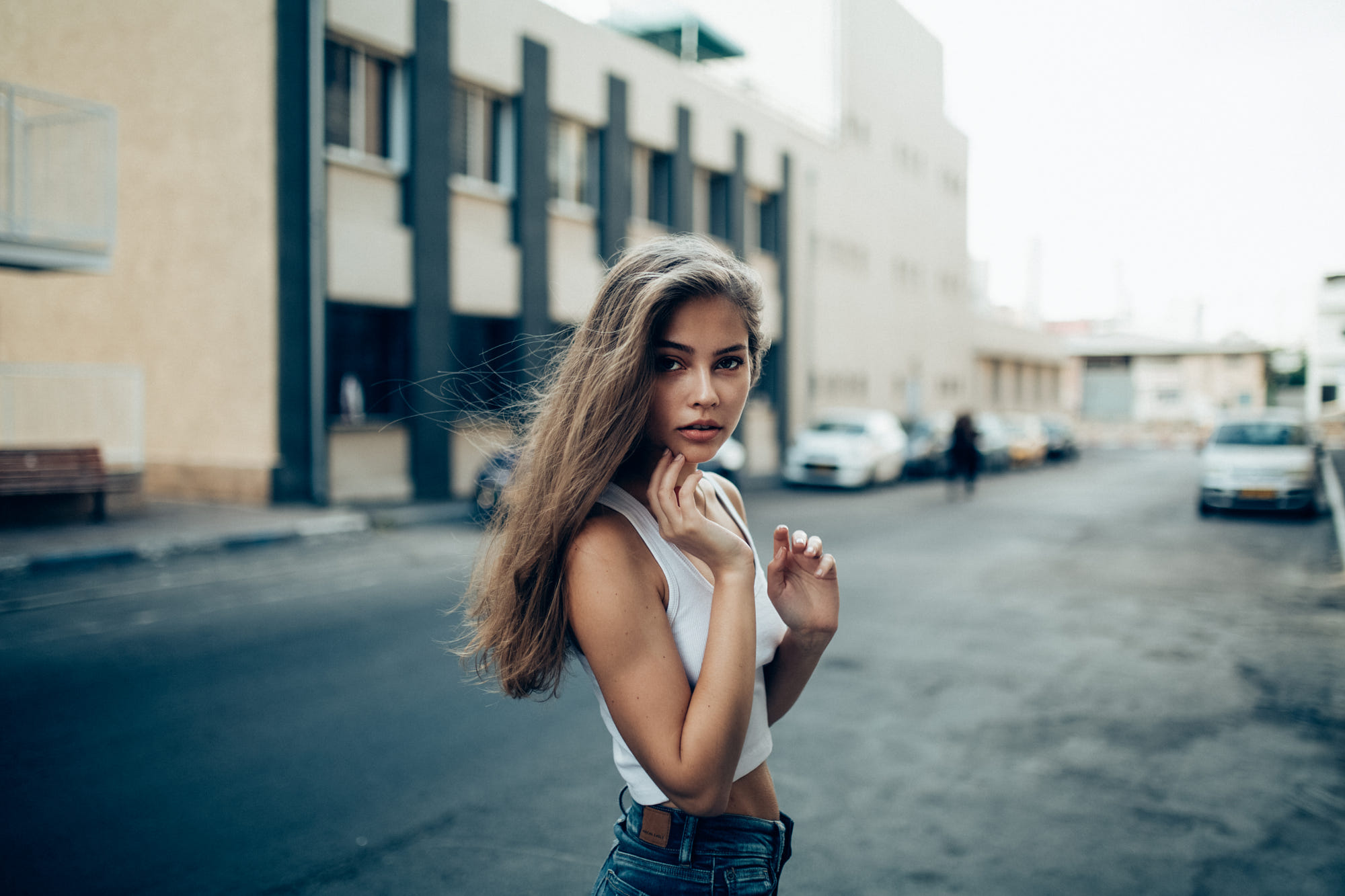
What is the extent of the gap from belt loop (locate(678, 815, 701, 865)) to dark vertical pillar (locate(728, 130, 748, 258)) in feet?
79.7

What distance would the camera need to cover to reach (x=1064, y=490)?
22547mm

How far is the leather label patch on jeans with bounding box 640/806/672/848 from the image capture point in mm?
1585

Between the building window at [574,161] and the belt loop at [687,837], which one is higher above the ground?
the building window at [574,161]

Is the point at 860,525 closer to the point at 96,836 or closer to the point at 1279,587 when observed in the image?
the point at 1279,587

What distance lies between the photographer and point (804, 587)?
1702 mm

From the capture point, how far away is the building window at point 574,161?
1956 cm

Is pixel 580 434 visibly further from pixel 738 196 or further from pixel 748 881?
pixel 738 196

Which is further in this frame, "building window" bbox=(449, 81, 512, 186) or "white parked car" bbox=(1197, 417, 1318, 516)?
"building window" bbox=(449, 81, 512, 186)

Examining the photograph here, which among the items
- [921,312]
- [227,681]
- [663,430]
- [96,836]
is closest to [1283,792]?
[663,430]

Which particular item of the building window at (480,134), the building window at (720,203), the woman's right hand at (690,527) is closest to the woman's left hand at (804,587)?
the woman's right hand at (690,527)

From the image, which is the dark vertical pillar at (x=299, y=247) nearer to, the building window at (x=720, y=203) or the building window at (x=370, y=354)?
the building window at (x=370, y=354)

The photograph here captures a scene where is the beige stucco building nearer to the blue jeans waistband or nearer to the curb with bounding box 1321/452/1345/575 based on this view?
the blue jeans waistband

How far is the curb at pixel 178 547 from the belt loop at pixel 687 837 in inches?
393

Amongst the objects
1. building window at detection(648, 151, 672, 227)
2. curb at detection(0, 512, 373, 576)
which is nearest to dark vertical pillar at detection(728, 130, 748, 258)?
building window at detection(648, 151, 672, 227)
